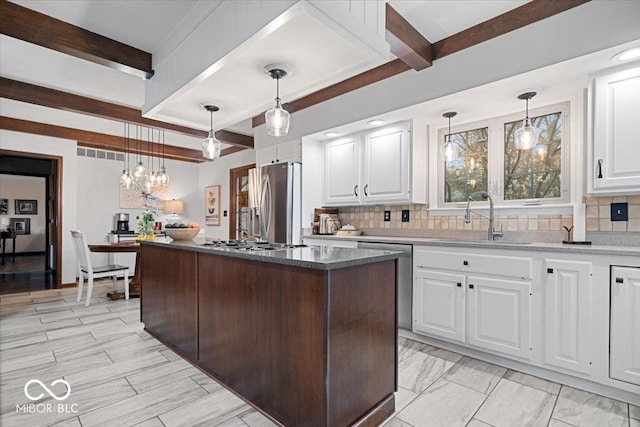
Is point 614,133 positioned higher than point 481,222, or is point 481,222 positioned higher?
point 614,133

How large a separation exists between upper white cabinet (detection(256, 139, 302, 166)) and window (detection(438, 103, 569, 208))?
5.58 ft

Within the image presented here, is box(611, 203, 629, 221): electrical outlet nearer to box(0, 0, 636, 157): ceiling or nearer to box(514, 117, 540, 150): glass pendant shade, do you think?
box(514, 117, 540, 150): glass pendant shade

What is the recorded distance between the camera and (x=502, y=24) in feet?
7.95

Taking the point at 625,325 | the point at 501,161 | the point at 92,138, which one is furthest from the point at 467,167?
the point at 92,138

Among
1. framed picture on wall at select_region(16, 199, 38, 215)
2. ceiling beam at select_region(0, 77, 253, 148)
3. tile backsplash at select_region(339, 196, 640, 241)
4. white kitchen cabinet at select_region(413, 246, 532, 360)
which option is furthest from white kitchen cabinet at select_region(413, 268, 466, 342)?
framed picture on wall at select_region(16, 199, 38, 215)

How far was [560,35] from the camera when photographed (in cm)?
215

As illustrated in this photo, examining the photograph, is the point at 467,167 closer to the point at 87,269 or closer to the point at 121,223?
the point at 87,269

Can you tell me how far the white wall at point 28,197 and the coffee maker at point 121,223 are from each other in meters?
5.60

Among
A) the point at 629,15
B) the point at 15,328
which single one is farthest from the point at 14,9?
the point at 629,15

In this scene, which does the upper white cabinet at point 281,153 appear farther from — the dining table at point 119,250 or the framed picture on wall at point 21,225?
the framed picture on wall at point 21,225

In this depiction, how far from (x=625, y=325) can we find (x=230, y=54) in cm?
285

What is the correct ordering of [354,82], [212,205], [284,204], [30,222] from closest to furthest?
[354,82]
[284,204]
[212,205]
[30,222]

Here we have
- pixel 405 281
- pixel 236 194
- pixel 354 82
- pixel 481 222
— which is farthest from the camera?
pixel 236 194

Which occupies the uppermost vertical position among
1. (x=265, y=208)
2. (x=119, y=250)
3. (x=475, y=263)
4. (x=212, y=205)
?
(x=212, y=205)
